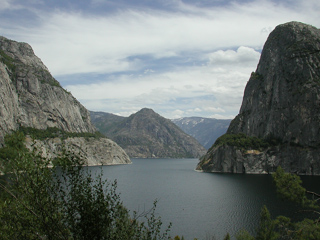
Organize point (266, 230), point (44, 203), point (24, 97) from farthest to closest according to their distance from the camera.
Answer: point (24, 97) < point (266, 230) < point (44, 203)

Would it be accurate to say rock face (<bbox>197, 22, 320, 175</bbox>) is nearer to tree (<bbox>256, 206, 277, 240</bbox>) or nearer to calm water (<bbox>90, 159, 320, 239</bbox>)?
calm water (<bbox>90, 159, 320, 239</bbox>)

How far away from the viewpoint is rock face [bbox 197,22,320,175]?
13312cm

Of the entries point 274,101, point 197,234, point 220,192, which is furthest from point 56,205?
point 274,101

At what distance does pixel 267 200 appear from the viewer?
215 ft

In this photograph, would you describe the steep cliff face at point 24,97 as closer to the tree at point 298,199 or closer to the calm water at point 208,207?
the calm water at point 208,207

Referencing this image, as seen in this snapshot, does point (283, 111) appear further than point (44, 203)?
Yes

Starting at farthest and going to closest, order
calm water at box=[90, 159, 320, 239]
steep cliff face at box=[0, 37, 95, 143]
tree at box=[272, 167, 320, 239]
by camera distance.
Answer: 1. steep cliff face at box=[0, 37, 95, 143]
2. calm water at box=[90, 159, 320, 239]
3. tree at box=[272, 167, 320, 239]

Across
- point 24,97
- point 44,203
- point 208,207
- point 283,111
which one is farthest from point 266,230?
point 24,97

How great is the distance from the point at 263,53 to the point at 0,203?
7150 inches

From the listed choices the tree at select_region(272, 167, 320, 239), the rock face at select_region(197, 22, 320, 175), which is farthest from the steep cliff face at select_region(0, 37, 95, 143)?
the tree at select_region(272, 167, 320, 239)

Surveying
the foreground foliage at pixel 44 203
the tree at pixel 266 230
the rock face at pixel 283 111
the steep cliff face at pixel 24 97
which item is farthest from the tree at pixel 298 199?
the steep cliff face at pixel 24 97

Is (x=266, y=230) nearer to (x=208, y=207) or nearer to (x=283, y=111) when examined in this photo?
(x=208, y=207)

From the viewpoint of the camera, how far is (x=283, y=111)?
146 m

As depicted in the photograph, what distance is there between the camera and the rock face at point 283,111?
133 metres
